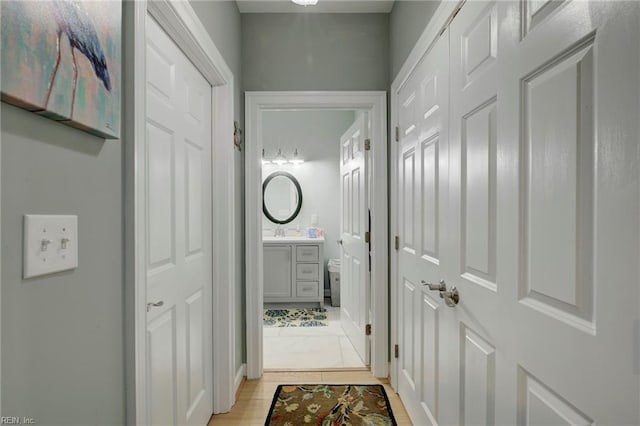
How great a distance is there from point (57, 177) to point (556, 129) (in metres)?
1.10

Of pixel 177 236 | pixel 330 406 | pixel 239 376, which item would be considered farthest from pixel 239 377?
pixel 177 236

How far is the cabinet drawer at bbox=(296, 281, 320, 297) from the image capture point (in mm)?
4055

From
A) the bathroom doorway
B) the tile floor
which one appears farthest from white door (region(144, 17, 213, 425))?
the bathroom doorway

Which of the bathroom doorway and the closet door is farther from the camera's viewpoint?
the bathroom doorway

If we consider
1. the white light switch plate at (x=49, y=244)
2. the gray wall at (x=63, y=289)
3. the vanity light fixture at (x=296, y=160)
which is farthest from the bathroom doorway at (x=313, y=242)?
the white light switch plate at (x=49, y=244)

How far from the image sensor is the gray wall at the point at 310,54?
2383mm

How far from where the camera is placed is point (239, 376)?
2.26 metres

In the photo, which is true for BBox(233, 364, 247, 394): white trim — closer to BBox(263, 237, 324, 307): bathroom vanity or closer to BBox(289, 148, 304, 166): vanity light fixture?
BBox(263, 237, 324, 307): bathroom vanity

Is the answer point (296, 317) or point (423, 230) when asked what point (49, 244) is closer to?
point (423, 230)

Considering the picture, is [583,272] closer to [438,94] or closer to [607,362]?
[607,362]

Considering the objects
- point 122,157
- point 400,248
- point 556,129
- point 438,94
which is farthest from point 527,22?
point 400,248

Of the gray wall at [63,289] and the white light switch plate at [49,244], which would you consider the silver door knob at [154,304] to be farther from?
the white light switch plate at [49,244]

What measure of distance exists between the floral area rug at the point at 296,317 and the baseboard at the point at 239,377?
0.98 meters

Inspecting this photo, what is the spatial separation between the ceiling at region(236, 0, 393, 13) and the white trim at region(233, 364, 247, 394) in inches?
97.9
